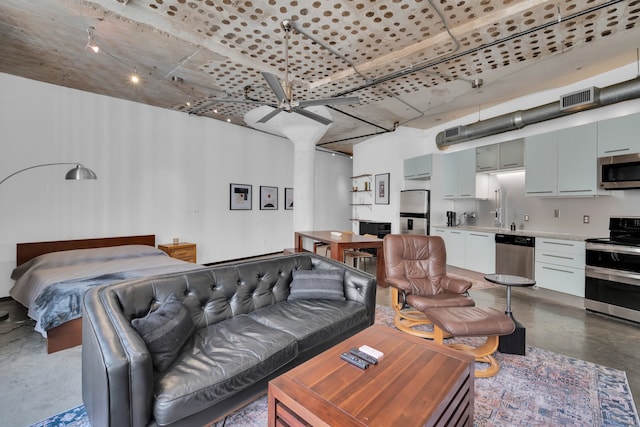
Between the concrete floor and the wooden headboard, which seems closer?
the concrete floor

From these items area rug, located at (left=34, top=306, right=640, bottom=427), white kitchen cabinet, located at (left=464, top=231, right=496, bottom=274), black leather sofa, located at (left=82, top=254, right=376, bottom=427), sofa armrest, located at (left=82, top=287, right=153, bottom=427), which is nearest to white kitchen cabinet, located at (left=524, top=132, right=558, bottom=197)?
white kitchen cabinet, located at (left=464, top=231, right=496, bottom=274)

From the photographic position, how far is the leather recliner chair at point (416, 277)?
3.00 m

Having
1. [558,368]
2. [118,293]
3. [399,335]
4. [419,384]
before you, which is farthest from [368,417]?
[558,368]

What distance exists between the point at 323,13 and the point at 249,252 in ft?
17.9

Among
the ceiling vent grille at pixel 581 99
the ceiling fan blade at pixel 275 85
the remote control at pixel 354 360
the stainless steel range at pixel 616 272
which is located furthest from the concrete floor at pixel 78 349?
the ceiling fan blade at pixel 275 85

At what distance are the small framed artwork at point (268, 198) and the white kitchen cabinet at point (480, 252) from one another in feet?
14.9

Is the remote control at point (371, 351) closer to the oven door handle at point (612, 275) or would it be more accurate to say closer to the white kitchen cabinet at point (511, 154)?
the oven door handle at point (612, 275)

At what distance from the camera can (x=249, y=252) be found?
22.9 feet

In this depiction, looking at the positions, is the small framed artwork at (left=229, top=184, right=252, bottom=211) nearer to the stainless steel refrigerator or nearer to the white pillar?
the white pillar

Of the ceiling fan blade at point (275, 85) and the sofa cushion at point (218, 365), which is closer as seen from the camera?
the sofa cushion at point (218, 365)

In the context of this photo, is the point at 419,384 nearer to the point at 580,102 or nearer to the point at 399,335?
the point at 399,335

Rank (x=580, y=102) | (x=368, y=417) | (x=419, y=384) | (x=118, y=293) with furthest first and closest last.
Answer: (x=580, y=102)
(x=118, y=293)
(x=419, y=384)
(x=368, y=417)

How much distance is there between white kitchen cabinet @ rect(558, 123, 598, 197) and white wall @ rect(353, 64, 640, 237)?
0.36 m

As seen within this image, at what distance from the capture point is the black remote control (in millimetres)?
1593
